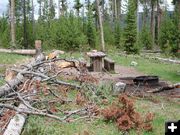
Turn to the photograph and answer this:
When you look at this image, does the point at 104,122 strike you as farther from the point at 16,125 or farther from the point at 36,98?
the point at 16,125

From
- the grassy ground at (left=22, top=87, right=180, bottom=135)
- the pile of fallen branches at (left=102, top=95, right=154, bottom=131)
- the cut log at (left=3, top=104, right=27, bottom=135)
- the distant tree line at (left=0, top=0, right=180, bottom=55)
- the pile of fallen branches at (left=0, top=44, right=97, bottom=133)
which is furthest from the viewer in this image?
the distant tree line at (left=0, top=0, right=180, bottom=55)

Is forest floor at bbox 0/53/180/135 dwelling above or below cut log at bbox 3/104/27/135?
below

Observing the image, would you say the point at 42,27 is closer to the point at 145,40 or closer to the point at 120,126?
the point at 145,40

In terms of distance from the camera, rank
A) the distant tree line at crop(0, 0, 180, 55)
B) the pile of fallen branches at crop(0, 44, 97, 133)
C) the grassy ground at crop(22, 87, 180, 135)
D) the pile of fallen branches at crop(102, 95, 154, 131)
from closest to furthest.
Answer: the grassy ground at crop(22, 87, 180, 135) → the pile of fallen branches at crop(102, 95, 154, 131) → the pile of fallen branches at crop(0, 44, 97, 133) → the distant tree line at crop(0, 0, 180, 55)

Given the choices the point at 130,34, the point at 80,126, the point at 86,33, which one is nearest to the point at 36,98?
the point at 80,126

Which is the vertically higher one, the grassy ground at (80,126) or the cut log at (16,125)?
the cut log at (16,125)

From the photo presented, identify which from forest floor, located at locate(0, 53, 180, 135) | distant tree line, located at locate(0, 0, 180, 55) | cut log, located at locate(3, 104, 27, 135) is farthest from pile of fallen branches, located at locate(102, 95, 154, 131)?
distant tree line, located at locate(0, 0, 180, 55)

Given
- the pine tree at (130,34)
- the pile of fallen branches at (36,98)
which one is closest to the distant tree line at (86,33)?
the pine tree at (130,34)

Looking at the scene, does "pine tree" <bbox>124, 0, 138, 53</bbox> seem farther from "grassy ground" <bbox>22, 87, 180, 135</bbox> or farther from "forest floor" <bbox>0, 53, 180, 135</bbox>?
"grassy ground" <bbox>22, 87, 180, 135</bbox>

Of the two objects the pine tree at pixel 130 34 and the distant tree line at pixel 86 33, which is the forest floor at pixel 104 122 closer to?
the distant tree line at pixel 86 33

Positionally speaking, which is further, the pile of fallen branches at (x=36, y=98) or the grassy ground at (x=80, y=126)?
the pile of fallen branches at (x=36, y=98)

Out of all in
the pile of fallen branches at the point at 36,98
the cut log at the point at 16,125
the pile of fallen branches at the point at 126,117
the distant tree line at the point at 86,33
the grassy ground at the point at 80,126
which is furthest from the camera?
the distant tree line at the point at 86,33

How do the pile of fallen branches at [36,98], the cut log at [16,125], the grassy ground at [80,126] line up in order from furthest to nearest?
the pile of fallen branches at [36,98] → the grassy ground at [80,126] → the cut log at [16,125]

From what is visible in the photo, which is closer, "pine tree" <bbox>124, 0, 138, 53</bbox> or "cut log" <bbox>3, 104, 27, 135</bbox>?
"cut log" <bbox>3, 104, 27, 135</bbox>
